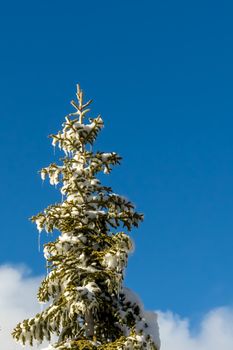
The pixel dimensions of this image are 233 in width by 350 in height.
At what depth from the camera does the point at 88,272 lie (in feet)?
53.0

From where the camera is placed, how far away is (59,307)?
52.2 feet

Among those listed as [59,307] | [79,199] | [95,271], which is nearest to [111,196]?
[79,199]

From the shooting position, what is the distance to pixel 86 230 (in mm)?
17109

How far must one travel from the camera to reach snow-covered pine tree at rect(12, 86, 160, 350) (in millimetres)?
15406

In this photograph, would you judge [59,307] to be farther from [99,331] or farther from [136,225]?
[136,225]

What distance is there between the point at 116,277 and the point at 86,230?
79.5 inches

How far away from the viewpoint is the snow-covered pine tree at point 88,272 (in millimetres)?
15406

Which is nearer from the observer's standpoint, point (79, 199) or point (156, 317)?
point (156, 317)

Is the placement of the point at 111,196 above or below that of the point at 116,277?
above

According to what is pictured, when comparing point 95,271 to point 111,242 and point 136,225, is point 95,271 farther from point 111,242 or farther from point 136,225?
point 136,225

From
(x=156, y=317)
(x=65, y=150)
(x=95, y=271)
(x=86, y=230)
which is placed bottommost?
(x=156, y=317)

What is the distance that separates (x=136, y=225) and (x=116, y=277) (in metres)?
2.22

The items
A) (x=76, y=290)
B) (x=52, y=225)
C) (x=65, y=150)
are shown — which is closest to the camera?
(x=76, y=290)

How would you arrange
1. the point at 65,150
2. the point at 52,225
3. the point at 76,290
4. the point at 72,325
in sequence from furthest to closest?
the point at 65,150
the point at 52,225
the point at 72,325
the point at 76,290
